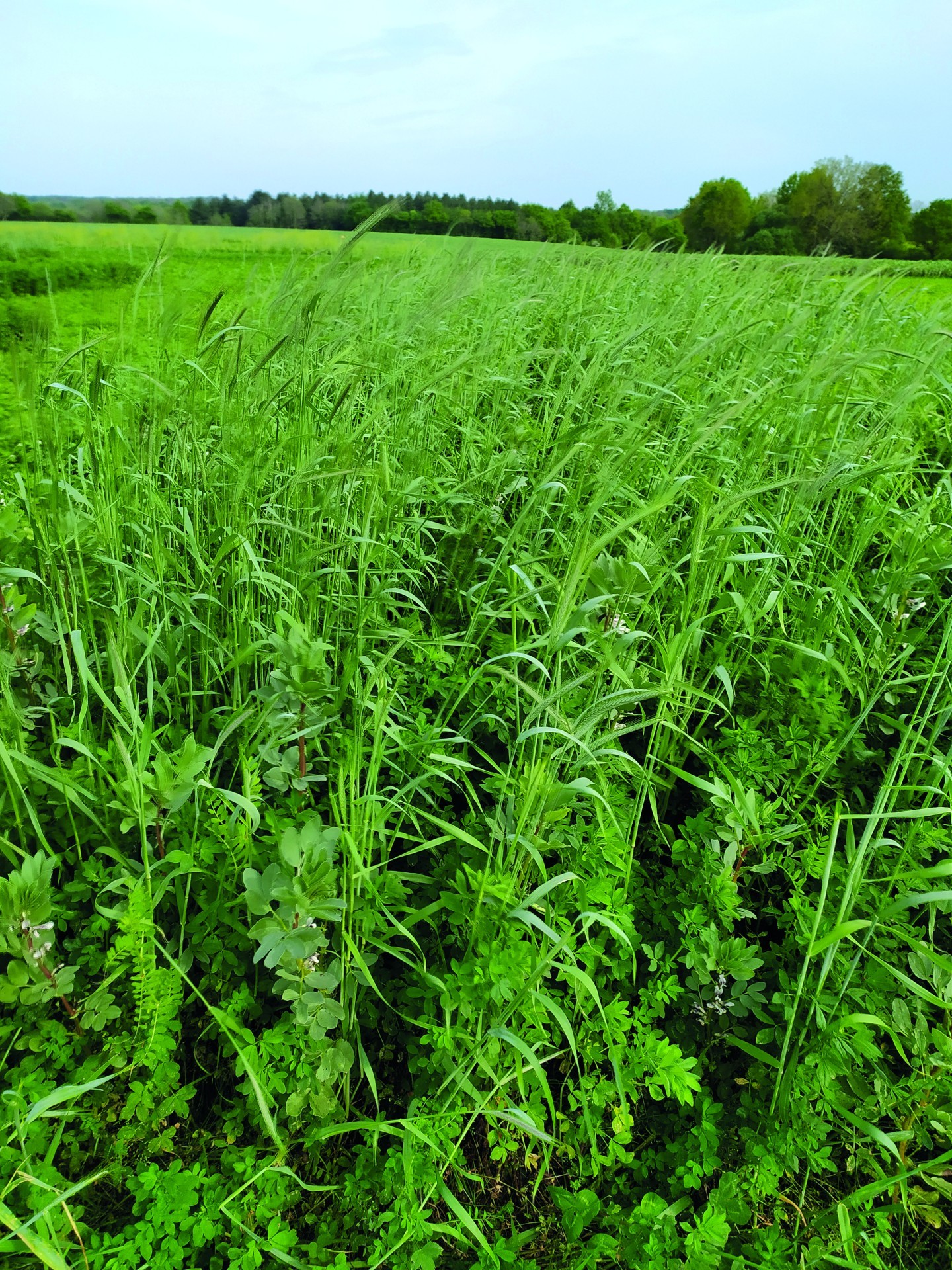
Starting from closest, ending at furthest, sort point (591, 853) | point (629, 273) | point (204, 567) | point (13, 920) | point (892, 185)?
point (13, 920) → point (591, 853) → point (204, 567) → point (629, 273) → point (892, 185)

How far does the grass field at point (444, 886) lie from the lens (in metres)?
0.98

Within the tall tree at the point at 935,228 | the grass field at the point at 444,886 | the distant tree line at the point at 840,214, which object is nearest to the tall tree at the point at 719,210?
the distant tree line at the point at 840,214

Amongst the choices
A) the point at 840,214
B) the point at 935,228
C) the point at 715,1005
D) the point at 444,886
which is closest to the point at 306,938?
the point at 444,886

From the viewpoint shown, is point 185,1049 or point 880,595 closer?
point 185,1049

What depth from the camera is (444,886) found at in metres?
1.22

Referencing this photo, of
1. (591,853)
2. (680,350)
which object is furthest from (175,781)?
(680,350)

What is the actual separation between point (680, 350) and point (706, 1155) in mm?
2117

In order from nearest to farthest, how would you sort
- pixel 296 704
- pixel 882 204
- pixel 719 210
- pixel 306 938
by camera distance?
1. pixel 306 938
2. pixel 296 704
3. pixel 882 204
4. pixel 719 210

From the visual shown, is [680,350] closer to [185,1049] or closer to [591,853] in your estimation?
[591,853]

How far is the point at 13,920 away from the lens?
96cm

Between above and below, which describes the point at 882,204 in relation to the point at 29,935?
above

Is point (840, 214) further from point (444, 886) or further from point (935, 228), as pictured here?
point (444, 886)

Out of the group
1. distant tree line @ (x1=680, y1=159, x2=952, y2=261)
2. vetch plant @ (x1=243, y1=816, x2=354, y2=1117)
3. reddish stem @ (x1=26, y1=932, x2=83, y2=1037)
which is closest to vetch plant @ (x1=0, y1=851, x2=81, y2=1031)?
reddish stem @ (x1=26, y1=932, x2=83, y2=1037)

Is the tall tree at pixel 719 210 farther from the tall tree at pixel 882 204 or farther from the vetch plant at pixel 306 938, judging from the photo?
the vetch plant at pixel 306 938
